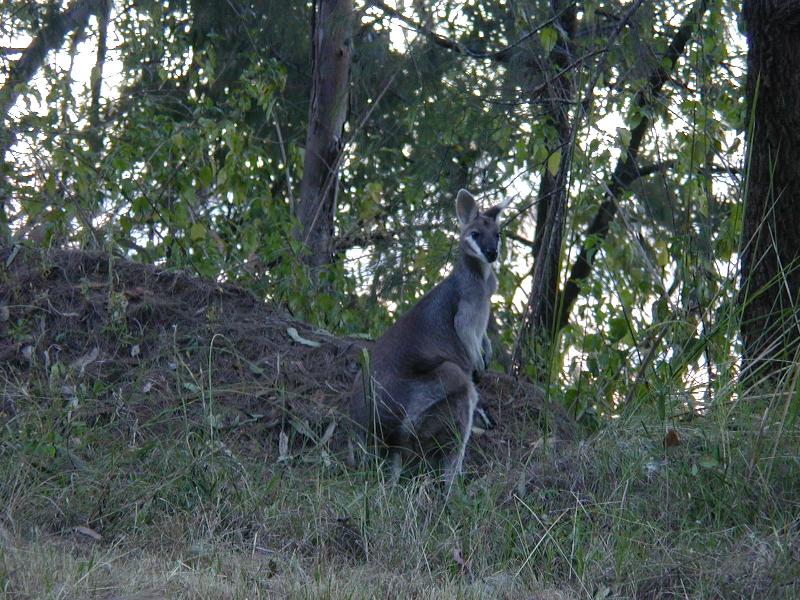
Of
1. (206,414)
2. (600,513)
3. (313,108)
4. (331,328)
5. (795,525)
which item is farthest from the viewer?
(313,108)

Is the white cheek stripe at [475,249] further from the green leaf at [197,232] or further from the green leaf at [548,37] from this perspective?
the green leaf at [197,232]

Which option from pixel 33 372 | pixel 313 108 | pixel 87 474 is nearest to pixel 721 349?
pixel 87 474

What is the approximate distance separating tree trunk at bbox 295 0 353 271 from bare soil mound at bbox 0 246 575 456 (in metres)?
2.31

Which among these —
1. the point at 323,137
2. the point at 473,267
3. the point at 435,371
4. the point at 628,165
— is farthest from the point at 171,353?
the point at 628,165

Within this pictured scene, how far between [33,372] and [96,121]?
463 centimetres

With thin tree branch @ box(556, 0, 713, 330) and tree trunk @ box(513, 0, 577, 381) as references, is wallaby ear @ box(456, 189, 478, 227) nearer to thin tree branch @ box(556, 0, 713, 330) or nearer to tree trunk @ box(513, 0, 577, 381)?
tree trunk @ box(513, 0, 577, 381)

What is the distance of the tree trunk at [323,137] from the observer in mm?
10781

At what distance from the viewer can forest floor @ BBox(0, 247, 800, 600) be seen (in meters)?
4.79

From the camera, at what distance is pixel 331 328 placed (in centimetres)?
957

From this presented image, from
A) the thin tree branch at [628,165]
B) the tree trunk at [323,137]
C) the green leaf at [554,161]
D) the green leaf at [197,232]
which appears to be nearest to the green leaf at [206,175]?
the green leaf at [197,232]

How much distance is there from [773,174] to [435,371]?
2451 mm

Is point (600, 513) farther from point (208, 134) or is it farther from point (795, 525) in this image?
point (208, 134)

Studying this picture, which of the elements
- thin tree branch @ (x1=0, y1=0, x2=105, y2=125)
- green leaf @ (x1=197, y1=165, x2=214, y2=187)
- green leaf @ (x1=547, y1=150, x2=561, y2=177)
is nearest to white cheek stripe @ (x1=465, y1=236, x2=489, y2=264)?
green leaf @ (x1=547, y1=150, x2=561, y2=177)

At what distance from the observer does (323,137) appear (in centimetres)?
1124
